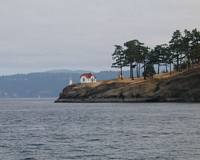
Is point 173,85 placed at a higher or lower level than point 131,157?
higher

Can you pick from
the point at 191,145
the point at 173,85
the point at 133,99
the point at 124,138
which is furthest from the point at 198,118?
the point at 133,99

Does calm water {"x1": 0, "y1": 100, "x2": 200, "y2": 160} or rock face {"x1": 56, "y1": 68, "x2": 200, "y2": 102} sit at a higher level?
rock face {"x1": 56, "y1": 68, "x2": 200, "y2": 102}

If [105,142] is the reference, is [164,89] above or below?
above

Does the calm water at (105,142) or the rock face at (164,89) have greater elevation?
the rock face at (164,89)

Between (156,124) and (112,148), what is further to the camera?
Result: (156,124)

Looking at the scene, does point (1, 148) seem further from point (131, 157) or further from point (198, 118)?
point (198, 118)

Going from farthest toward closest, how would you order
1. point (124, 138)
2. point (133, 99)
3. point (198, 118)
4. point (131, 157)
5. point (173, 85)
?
point (133, 99)
point (173, 85)
point (198, 118)
point (124, 138)
point (131, 157)

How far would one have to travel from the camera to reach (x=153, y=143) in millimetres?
64688

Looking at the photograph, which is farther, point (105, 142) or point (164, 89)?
point (164, 89)

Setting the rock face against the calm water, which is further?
the rock face

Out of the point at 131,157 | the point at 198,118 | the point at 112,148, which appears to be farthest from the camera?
the point at 198,118

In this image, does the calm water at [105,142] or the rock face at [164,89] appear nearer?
the calm water at [105,142]

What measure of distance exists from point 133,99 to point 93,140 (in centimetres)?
12544

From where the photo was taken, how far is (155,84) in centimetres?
18550
